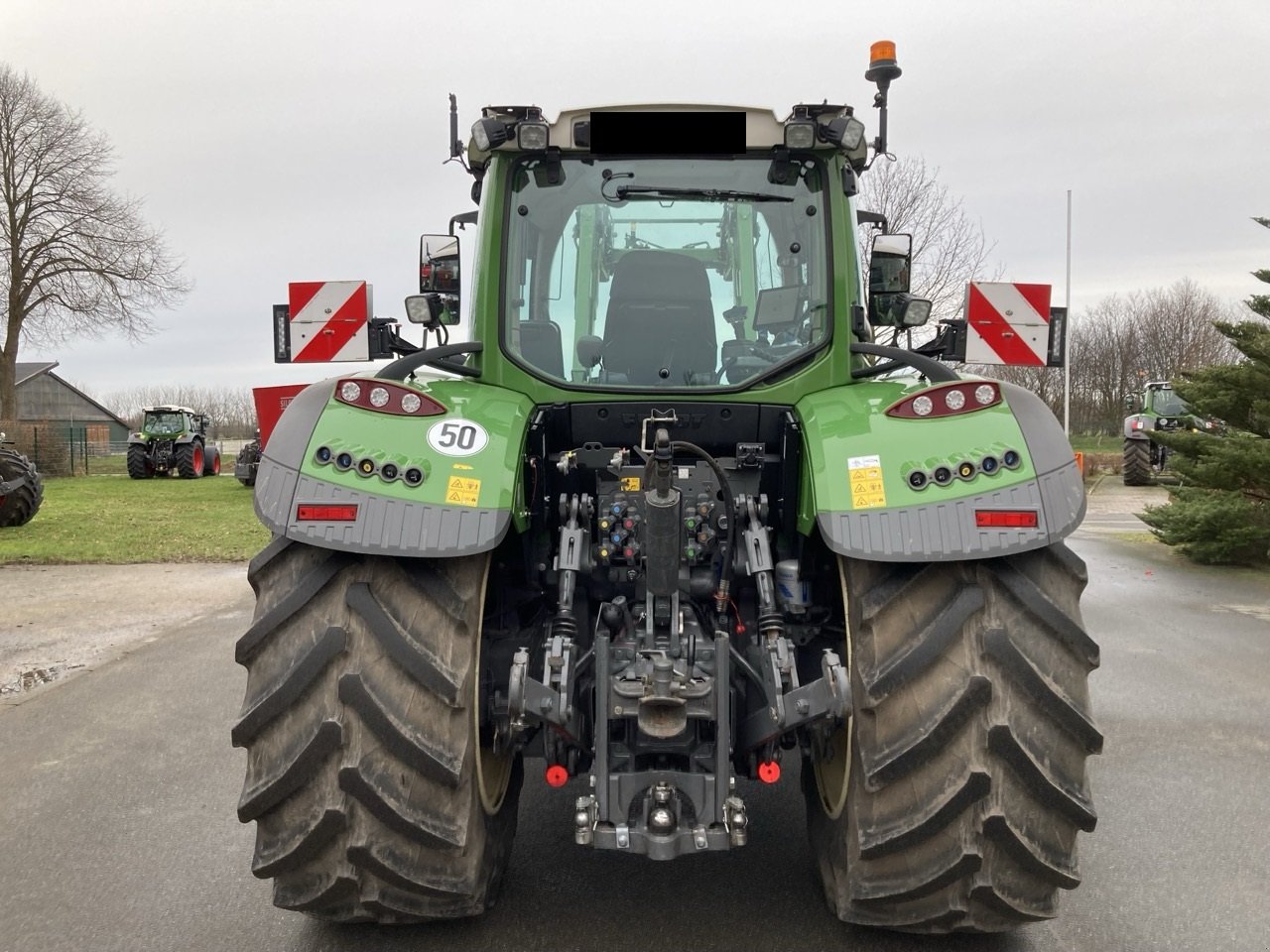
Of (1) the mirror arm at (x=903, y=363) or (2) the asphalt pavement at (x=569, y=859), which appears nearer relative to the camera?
(2) the asphalt pavement at (x=569, y=859)

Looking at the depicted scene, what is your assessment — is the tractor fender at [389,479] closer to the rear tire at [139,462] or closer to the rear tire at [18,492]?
the rear tire at [18,492]

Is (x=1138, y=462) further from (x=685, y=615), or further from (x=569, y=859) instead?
(x=685, y=615)

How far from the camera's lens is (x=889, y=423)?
2754 millimetres

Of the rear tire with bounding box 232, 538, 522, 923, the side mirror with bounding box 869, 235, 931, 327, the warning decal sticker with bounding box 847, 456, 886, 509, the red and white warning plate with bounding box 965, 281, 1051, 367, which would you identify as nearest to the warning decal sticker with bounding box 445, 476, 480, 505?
the rear tire with bounding box 232, 538, 522, 923

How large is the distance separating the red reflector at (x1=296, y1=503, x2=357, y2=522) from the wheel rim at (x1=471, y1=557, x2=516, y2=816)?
1.28 ft

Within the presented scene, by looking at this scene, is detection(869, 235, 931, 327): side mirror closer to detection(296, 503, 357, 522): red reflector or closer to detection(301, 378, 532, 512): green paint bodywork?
detection(301, 378, 532, 512): green paint bodywork

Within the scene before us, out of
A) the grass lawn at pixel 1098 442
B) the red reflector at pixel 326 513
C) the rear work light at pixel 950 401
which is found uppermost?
the rear work light at pixel 950 401

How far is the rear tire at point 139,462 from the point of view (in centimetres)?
2991

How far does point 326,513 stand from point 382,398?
0.41 meters

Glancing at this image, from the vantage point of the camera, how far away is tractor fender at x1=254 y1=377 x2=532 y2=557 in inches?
101

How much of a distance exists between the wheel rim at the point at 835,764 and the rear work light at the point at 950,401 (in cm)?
47

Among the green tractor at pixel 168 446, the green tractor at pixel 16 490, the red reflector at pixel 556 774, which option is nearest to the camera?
the red reflector at pixel 556 774

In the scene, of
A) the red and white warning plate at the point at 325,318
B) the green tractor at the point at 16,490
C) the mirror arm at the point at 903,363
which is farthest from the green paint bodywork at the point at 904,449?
the green tractor at the point at 16,490

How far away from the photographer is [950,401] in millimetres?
2766
